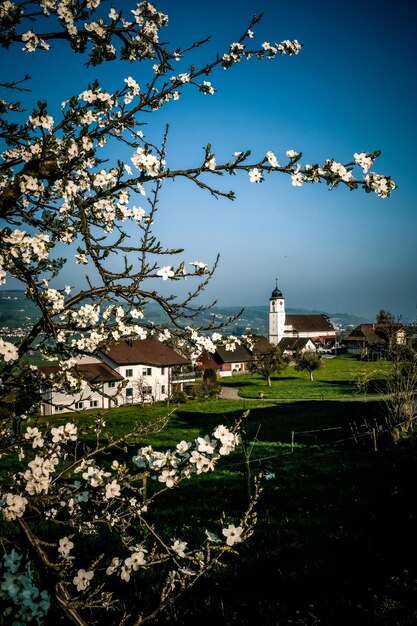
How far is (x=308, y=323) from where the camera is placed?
132m

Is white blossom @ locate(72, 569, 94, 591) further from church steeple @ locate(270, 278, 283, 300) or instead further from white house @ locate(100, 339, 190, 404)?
church steeple @ locate(270, 278, 283, 300)

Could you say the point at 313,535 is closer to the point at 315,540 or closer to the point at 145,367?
the point at 315,540

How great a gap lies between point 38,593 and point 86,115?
4339 millimetres

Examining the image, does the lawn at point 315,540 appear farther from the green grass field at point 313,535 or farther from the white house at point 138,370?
the white house at point 138,370

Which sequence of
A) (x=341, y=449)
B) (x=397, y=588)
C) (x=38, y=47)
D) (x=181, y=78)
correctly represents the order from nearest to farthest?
(x=38, y=47)
(x=181, y=78)
(x=397, y=588)
(x=341, y=449)

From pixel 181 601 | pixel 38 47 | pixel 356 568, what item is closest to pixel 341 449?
pixel 356 568

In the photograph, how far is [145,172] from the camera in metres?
3.62

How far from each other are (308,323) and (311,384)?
74.8 m

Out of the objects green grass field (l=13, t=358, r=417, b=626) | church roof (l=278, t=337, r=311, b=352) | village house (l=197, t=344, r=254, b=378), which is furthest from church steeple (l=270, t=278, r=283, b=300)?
green grass field (l=13, t=358, r=417, b=626)

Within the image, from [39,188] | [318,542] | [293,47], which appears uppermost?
[293,47]

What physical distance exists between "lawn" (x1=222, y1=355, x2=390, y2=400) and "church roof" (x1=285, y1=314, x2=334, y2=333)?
156 feet

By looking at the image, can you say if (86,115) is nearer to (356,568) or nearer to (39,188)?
(39,188)

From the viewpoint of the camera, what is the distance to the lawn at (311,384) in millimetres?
49688

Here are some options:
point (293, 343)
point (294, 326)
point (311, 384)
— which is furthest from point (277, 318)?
point (311, 384)
